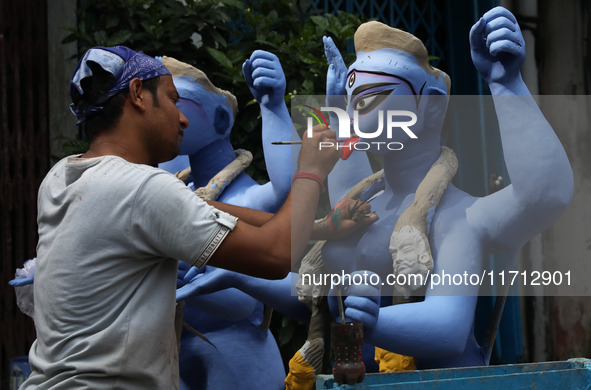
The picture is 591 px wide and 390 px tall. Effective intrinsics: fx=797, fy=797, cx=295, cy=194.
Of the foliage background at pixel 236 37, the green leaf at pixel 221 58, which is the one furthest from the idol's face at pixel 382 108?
the green leaf at pixel 221 58

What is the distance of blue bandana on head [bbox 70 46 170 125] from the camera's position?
6.10 ft

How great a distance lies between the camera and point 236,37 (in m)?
4.56

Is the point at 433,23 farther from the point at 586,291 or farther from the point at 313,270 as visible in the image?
the point at 313,270

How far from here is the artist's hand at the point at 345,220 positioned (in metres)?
2.63

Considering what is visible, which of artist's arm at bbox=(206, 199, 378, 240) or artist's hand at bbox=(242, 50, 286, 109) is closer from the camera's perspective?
artist's arm at bbox=(206, 199, 378, 240)

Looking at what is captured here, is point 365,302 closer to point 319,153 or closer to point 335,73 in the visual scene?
point 319,153

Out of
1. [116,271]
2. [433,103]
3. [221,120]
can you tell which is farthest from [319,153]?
[221,120]

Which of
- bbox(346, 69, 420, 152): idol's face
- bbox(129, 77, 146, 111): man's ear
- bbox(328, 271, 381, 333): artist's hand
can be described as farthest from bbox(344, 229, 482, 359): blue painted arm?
bbox(129, 77, 146, 111): man's ear

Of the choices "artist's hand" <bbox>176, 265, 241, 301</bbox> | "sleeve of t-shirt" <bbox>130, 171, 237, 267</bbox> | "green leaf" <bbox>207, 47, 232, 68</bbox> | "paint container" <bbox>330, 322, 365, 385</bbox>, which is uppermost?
"green leaf" <bbox>207, 47, 232, 68</bbox>

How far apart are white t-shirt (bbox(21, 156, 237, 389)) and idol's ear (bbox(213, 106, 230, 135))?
1516 millimetres

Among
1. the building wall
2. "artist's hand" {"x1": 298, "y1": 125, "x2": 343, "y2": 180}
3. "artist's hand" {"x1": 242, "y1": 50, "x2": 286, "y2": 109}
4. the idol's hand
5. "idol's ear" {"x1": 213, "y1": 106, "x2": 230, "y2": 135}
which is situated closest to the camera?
"artist's hand" {"x1": 298, "y1": 125, "x2": 343, "y2": 180}

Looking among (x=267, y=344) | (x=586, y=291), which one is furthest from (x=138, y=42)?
(x=586, y=291)

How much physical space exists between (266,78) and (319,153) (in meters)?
0.97

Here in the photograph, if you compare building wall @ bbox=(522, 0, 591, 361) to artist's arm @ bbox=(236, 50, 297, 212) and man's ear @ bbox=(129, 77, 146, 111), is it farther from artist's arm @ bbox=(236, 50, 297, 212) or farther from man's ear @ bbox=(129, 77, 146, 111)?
man's ear @ bbox=(129, 77, 146, 111)
